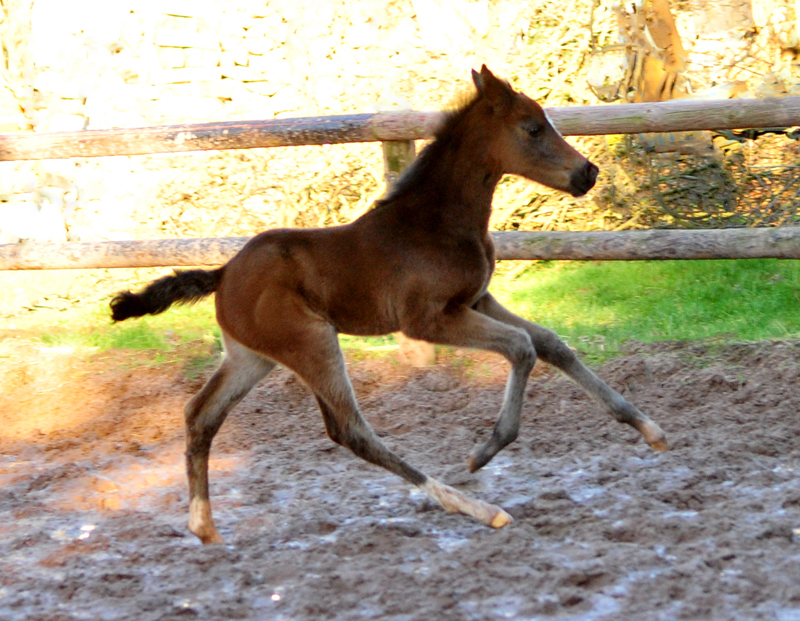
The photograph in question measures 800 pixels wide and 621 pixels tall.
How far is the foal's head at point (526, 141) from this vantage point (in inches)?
139

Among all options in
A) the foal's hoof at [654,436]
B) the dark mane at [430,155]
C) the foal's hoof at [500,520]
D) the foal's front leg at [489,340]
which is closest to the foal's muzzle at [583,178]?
the dark mane at [430,155]

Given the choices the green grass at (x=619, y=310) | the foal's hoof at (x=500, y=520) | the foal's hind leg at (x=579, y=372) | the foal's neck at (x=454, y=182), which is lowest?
the green grass at (x=619, y=310)

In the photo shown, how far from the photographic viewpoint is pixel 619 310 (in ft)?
19.2

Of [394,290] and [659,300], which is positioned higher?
[394,290]

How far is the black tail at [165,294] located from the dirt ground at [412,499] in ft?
2.64

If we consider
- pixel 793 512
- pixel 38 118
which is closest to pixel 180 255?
pixel 793 512

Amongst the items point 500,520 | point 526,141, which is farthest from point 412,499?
point 526,141

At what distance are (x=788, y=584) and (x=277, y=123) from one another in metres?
3.36

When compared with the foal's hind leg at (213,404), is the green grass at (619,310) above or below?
below

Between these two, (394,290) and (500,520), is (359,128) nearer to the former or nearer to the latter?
(394,290)

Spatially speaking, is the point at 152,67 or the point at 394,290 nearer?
the point at 394,290

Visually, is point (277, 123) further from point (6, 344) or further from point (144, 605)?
point (144, 605)

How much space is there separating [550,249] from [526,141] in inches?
48.4

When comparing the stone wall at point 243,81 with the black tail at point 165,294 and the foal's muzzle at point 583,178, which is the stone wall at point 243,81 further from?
the black tail at point 165,294
